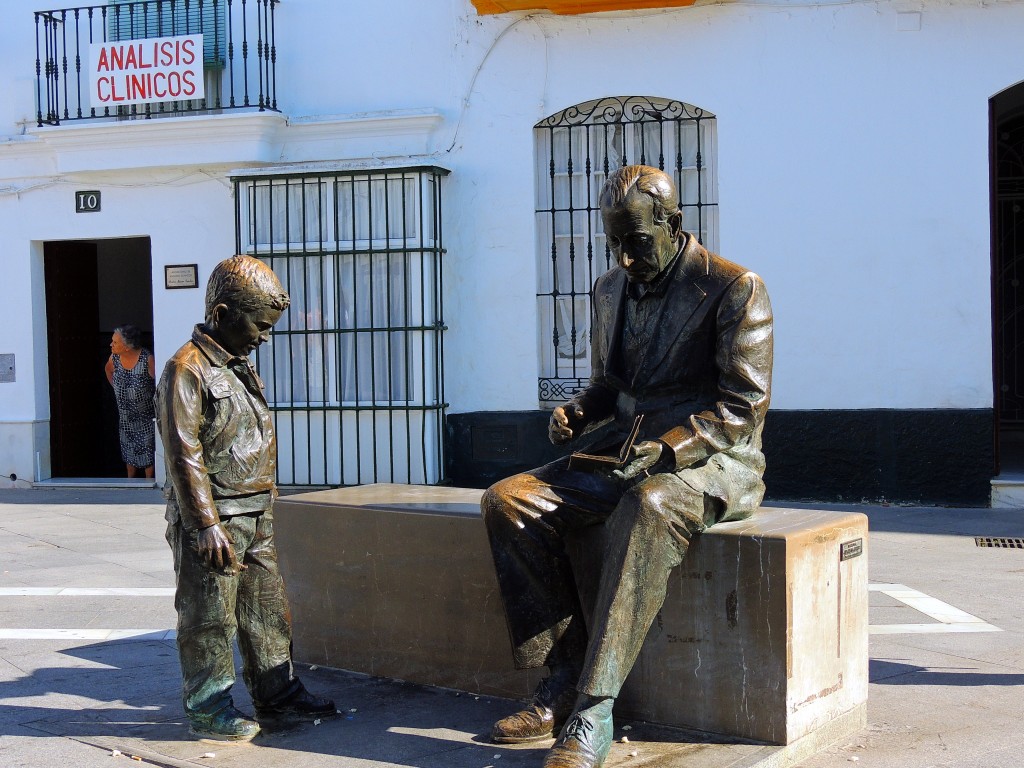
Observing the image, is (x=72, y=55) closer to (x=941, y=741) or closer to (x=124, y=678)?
(x=124, y=678)

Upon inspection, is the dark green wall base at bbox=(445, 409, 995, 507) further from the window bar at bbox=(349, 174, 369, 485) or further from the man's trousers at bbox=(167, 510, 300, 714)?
the man's trousers at bbox=(167, 510, 300, 714)

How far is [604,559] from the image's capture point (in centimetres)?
434

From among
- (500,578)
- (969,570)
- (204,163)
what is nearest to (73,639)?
(500,578)

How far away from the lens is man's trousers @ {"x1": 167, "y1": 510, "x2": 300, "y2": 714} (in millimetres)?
4551

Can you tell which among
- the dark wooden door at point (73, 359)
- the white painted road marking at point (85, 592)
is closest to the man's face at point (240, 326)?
the white painted road marking at point (85, 592)

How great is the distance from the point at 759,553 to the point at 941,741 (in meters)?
1.04

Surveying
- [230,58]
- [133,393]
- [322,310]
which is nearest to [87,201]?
[133,393]

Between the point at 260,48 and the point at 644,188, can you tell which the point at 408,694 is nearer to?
the point at 644,188

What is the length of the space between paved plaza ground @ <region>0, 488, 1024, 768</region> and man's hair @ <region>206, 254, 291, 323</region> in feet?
5.06

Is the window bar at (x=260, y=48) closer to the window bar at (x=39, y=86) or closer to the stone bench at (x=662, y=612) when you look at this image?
the window bar at (x=39, y=86)

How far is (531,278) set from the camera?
11.1 m

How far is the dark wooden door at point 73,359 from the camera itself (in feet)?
41.7

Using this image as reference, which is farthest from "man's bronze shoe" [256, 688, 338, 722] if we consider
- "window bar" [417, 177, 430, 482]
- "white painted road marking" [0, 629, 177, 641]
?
"window bar" [417, 177, 430, 482]

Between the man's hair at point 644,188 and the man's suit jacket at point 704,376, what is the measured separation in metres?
0.21
